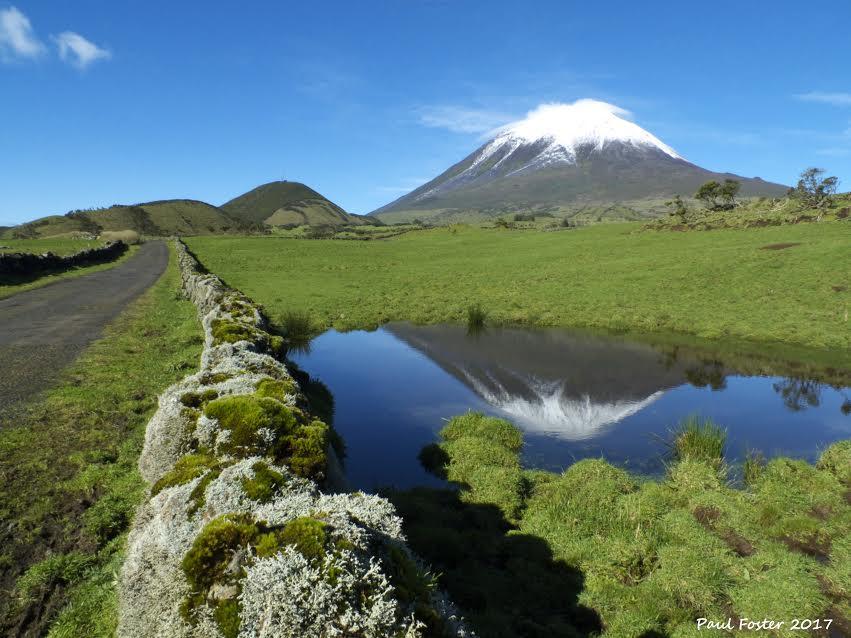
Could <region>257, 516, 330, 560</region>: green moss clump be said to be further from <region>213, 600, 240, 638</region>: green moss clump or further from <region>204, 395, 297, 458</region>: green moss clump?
<region>204, 395, 297, 458</region>: green moss clump

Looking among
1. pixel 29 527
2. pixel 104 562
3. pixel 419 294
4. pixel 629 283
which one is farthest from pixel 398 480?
pixel 629 283

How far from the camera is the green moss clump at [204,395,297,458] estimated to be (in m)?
7.75

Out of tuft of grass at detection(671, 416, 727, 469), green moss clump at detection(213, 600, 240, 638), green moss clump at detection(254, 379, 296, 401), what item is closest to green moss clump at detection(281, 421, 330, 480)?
green moss clump at detection(254, 379, 296, 401)

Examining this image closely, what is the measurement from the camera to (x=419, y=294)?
45.1 meters

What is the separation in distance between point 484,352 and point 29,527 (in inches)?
860

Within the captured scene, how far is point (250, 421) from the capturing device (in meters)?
8.06

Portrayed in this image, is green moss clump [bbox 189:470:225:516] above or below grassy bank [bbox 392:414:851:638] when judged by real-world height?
above

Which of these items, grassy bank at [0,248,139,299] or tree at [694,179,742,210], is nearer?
grassy bank at [0,248,139,299]

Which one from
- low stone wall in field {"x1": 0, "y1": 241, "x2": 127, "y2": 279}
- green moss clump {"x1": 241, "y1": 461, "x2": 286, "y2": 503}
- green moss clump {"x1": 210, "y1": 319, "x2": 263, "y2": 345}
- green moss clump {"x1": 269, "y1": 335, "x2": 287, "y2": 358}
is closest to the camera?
green moss clump {"x1": 241, "y1": 461, "x2": 286, "y2": 503}

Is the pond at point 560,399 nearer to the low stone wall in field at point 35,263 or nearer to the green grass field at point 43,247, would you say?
the low stone wall in field at point 35,263

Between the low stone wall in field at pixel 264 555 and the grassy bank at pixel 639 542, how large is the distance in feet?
12.0

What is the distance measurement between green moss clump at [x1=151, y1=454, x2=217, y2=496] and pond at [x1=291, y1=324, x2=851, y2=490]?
244 inches

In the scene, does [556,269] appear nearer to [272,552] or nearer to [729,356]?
[729,356]

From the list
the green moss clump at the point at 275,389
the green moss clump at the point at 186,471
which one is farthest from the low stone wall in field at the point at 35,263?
the green moss clump at the point at 186,471
